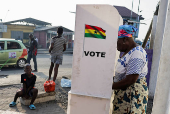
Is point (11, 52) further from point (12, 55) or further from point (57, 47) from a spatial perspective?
point (57, 47)

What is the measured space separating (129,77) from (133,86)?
17 cm

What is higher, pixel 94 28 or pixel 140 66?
pixel 94 28

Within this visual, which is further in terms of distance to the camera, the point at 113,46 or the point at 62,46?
the point at 62,46

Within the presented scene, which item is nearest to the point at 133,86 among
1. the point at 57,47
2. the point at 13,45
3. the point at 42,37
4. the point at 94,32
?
the point at 94,32

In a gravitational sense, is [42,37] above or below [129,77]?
above

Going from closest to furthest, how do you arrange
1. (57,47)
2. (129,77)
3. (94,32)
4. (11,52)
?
(94,32)
(129,77)
(57,47)
(11,52)

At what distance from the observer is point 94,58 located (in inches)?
67.7

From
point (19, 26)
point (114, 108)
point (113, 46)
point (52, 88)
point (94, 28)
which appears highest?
Result: point (19, 26)

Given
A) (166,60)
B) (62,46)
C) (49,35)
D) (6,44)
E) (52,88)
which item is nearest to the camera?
(166,60)

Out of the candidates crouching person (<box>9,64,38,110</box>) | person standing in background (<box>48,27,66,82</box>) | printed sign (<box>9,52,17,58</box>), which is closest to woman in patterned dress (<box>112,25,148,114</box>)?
crouching person (<box>9,64,38,110</box>)

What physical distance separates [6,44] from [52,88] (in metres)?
6.33

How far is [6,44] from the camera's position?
365 inches

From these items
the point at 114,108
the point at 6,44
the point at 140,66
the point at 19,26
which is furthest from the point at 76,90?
the point at 19,26

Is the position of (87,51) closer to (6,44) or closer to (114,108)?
(114,108)
